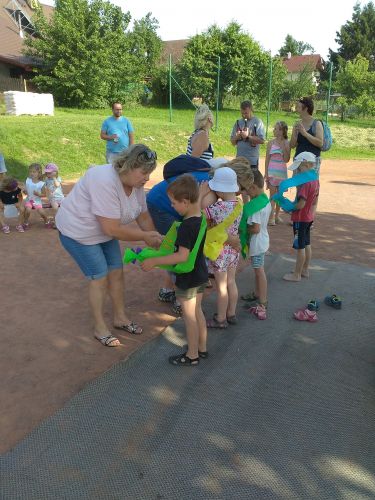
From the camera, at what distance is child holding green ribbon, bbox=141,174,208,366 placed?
270cm

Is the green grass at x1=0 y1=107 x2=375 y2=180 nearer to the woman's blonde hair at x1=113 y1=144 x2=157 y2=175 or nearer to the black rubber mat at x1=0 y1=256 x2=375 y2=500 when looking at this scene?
the woman's blonde hair at x1=113 y1=144 x2=157 y2=175

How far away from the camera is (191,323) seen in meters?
2.99

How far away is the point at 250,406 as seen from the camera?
2672mm

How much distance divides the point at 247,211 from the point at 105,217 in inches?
52.5

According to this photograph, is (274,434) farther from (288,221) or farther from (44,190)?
(44,190)

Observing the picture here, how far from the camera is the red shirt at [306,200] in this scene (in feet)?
13.9

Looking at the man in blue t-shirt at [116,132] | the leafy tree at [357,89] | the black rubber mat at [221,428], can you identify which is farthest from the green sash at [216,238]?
the leafy tree at [357,89]

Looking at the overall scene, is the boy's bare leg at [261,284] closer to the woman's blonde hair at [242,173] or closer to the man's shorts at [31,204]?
the woman's blonde hair at [242,173]

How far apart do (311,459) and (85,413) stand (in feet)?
4.33

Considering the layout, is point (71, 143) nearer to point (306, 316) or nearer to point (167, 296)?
point (167, 296)

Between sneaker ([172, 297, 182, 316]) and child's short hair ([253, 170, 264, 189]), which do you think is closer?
child's short hair ([253, 170, 264, 189])

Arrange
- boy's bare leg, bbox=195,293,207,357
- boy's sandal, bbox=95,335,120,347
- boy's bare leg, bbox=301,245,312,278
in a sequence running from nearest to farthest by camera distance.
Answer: boy's bare leg, bbox=195,293,207,357
boy's sandal, bbox=95,335,120,347
boy's bare leg, bbox=301,245,312,278

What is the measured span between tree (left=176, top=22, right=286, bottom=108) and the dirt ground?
2876cm

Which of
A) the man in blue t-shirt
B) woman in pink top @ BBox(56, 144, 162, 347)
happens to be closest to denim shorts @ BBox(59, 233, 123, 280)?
woman in pink top @ BBox(56, 144, 162, 347)
